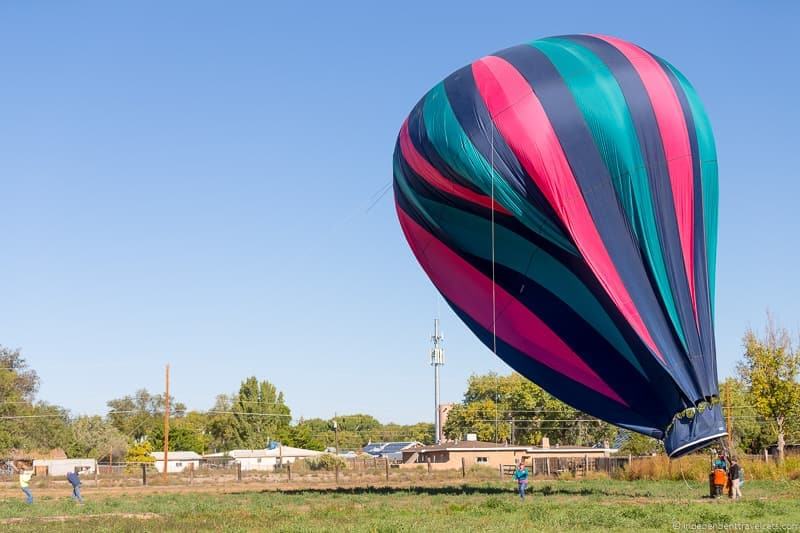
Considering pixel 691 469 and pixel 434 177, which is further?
pixel 691 469

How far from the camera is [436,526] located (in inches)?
704

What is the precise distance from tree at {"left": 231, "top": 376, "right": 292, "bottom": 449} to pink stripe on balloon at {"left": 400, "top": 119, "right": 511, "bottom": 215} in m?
97.2

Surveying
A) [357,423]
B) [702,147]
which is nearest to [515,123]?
[702,147]

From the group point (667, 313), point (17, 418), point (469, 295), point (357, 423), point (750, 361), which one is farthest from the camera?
point (357, 423)

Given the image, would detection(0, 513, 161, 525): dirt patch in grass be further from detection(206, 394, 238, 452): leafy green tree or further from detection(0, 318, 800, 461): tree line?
detection(206, 394, 238, 452): leafy green tree

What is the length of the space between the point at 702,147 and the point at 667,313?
416cm

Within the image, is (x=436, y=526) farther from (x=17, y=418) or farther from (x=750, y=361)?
(x=17, y=418)

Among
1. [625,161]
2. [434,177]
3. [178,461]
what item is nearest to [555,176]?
[625,161]

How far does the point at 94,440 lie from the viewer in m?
102

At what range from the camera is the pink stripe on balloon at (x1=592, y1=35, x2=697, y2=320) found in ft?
70.9

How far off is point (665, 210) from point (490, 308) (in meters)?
5.56

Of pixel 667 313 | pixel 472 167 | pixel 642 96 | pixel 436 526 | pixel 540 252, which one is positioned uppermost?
pixel 642 96

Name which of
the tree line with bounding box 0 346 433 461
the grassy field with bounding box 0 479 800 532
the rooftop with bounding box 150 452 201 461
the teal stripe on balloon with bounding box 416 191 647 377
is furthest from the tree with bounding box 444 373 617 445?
the teal stripe on balloon with bounding box 416 191 647 377

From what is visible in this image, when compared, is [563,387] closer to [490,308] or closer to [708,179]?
[490,308]
